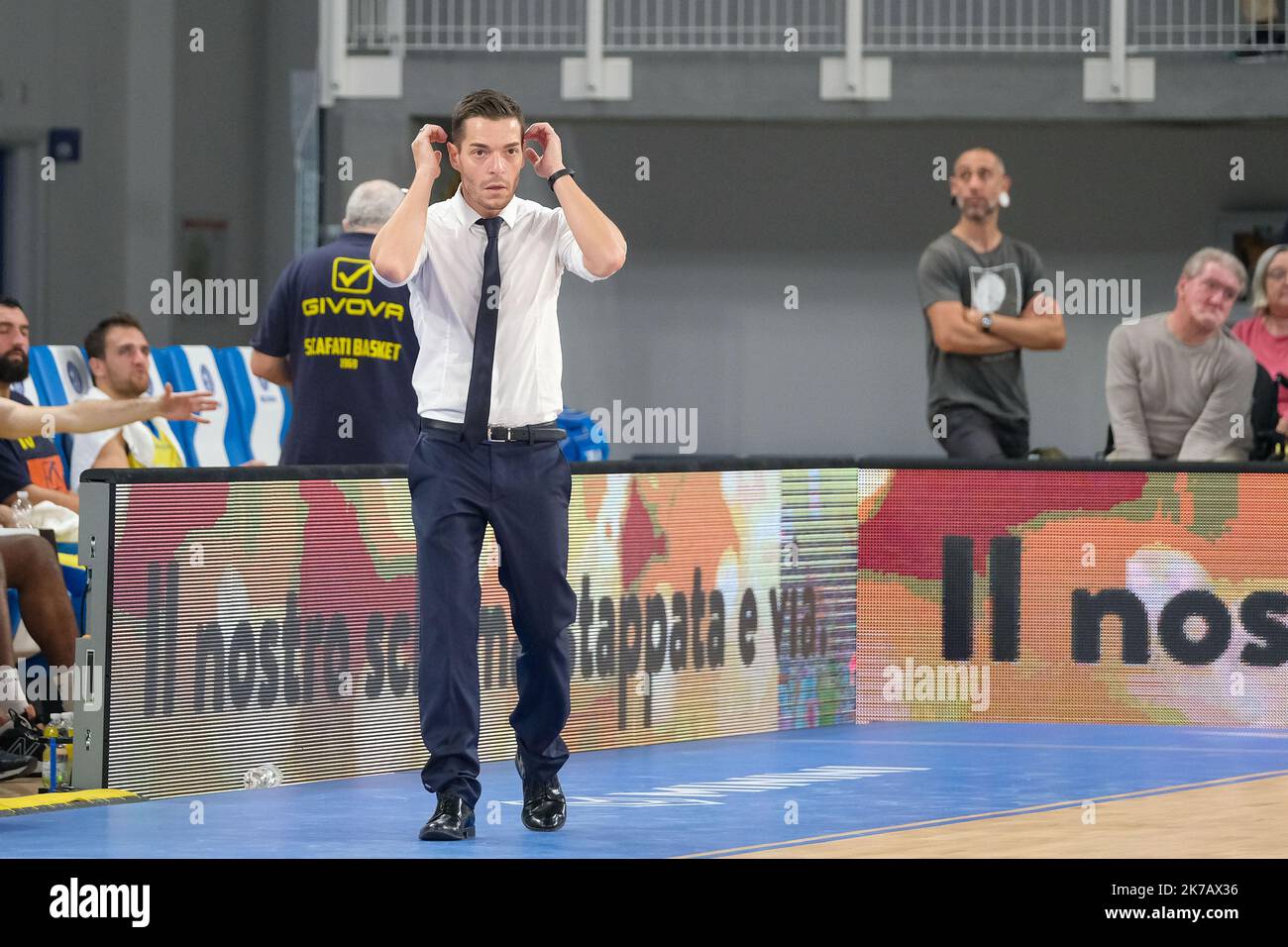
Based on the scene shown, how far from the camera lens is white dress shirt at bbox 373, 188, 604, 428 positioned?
19.7ft

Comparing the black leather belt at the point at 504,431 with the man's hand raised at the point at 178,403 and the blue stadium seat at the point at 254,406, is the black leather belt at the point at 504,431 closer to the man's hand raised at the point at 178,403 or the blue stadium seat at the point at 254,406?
the man's hand raised at the point at 178,403

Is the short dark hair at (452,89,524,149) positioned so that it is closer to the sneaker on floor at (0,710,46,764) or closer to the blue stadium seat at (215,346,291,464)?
the sneaker on floor at (0,710,46,764)

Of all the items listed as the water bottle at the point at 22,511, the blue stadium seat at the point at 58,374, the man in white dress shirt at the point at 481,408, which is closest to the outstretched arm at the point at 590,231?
the man in white dress shirt at the point at 481,408

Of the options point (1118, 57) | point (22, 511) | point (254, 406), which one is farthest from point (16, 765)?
point (1118, 57)

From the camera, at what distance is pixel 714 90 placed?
21.3m

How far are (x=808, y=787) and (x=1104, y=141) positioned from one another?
1777cm

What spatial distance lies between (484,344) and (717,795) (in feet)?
5.83

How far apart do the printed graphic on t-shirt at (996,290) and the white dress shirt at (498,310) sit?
345cm

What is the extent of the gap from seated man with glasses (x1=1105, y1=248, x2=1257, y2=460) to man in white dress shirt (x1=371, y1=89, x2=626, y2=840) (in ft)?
12.6

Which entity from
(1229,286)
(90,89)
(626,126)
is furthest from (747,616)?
(626,126)

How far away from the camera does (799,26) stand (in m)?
21.8

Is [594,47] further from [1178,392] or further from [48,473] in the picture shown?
[48,473]

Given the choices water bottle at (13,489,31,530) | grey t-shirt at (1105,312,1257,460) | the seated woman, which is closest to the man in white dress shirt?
water bottle at (13,489,31,530)

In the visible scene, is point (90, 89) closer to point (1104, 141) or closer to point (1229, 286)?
point (1104, 141)
